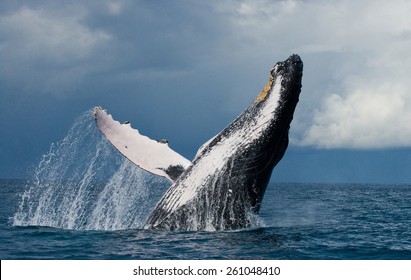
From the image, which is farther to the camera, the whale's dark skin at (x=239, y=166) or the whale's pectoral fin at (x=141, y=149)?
the whale's pectoral fin at (x=141, y=149)

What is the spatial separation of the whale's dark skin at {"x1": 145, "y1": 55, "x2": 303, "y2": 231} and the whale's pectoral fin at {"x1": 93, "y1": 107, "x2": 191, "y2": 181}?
375mm

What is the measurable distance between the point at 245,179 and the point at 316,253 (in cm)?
177

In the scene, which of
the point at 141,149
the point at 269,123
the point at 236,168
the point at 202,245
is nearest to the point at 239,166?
the point at 236,168

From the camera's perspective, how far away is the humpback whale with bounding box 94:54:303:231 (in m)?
10.2

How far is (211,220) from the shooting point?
34.8 feet

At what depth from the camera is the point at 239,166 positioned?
10430 millimetres

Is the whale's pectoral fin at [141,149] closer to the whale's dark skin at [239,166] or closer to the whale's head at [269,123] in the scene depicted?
the whale's dark skin at [239,166]

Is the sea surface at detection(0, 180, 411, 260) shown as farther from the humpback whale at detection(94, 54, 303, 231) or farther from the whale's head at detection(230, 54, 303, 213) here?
the whale's head at detection(230, 54, 303, 213)

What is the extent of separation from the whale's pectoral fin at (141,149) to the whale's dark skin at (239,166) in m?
0.37

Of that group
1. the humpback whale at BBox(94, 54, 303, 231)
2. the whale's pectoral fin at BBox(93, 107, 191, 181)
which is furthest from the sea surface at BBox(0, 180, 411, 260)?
the whale's pectoral fin at BBox(93, 107, 191, 181)

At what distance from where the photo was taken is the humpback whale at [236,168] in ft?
33.4

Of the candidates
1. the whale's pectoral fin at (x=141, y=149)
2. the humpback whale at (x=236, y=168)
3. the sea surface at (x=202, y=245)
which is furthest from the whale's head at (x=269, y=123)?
the whale's pectoral fin at (x=141, y=149)
